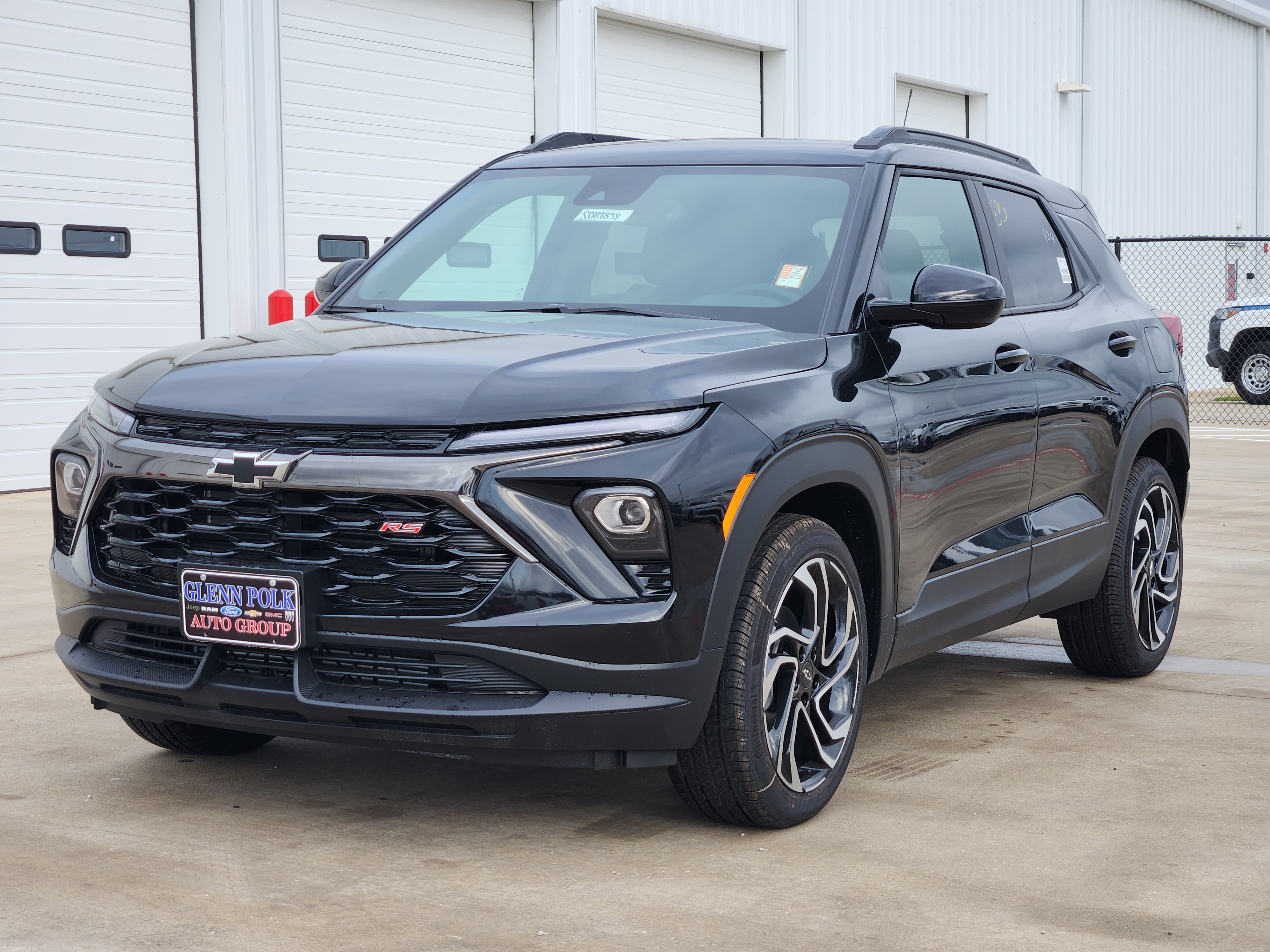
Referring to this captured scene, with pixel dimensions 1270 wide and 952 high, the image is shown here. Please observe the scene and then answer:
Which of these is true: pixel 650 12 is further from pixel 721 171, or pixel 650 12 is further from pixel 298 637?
pixel 298 637

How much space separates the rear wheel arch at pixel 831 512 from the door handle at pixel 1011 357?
84cm

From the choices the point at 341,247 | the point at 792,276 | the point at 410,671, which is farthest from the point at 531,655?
the point at 341,247

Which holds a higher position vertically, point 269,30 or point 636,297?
point 269,30

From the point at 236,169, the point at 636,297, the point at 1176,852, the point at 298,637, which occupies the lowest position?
the point at 1176,852

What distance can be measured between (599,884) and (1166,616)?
10.7 ft

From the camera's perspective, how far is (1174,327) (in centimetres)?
667

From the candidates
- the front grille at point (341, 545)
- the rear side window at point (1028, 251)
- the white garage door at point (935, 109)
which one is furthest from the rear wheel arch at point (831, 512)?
the white garage door at point (935, 109)

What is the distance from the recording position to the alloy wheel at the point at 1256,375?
21250 mm

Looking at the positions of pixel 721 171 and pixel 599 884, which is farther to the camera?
pixel 721 171

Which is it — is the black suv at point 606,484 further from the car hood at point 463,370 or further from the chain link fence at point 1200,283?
the chain link fence at point 1200,283

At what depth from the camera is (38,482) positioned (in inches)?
444

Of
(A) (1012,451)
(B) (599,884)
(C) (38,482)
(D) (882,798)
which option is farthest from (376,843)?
(C) (38,482)

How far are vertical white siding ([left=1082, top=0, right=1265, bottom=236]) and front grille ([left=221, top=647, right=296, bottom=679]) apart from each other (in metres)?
23.0

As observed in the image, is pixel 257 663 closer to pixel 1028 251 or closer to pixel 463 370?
pixel 463 370
